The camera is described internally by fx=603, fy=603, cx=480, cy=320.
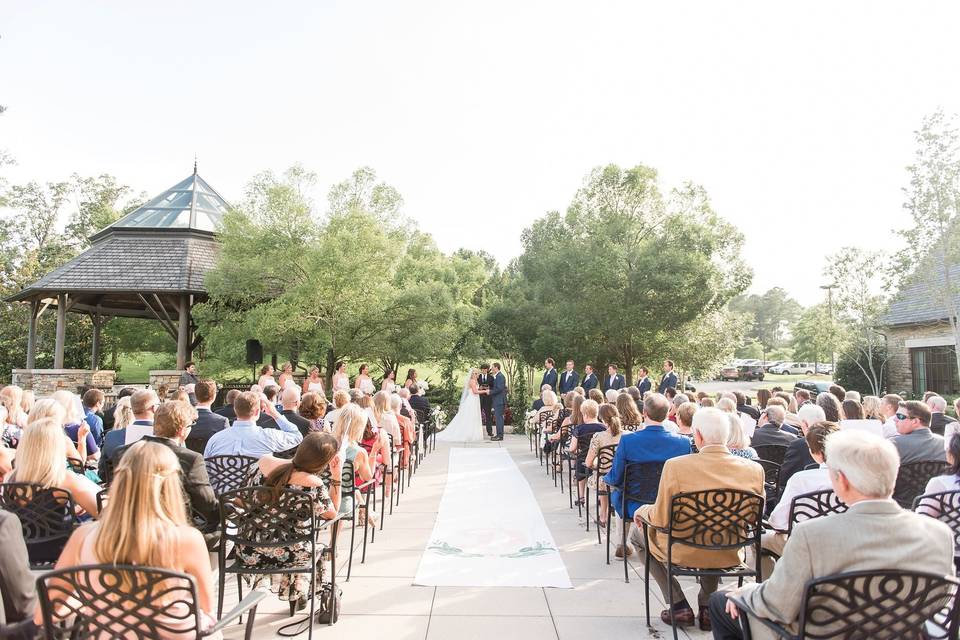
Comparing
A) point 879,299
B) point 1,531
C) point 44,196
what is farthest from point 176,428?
point 44,196

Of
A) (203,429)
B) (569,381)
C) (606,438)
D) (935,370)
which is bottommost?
(606,438)

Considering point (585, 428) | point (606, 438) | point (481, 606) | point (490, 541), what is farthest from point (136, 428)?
point (585, 428)

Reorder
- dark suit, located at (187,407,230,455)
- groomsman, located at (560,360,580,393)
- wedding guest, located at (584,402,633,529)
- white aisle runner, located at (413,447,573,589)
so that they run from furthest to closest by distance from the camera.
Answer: groomsman, located at (560,360,580,393) → dark suit, located at (187,407,230,455) → wedding guest, located at (584,402,633,529) → white aisle runner, located at (413,447,573,589)

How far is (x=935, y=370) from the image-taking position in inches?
818

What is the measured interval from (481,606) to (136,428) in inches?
133

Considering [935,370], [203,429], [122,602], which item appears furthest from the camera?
[935,370]

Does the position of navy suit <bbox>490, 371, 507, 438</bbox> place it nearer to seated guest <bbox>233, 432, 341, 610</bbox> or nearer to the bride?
the bride

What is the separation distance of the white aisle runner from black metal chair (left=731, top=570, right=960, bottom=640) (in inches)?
113

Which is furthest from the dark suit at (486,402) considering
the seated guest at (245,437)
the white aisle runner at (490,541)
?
the seated guest at (245,437)

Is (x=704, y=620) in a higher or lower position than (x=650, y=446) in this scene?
lower

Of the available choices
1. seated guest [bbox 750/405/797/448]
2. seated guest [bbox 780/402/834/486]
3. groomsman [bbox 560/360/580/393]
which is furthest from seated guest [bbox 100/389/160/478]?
groomsman [bbox 560/360/580/393]

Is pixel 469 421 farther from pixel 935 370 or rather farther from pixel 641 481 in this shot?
pixel 935 370

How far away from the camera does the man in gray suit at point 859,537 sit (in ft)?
7.36

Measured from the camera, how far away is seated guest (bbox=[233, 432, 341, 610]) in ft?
12.3
